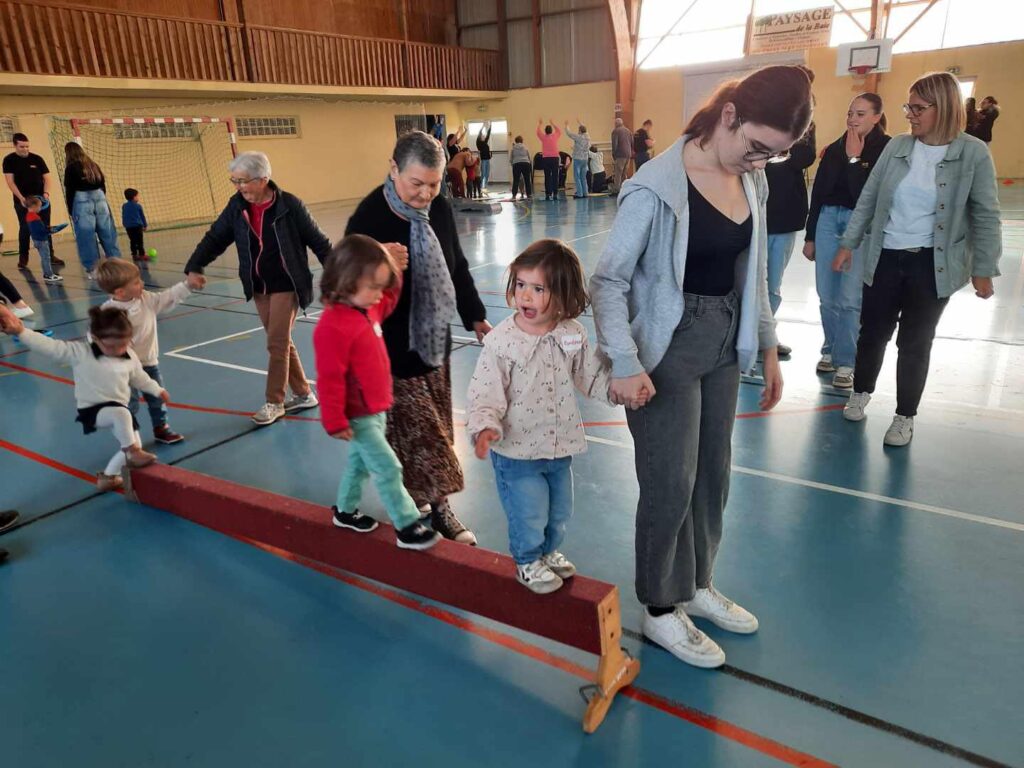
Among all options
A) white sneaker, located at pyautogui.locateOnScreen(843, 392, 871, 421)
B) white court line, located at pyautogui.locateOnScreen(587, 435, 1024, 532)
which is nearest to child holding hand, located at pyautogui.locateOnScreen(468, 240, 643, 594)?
white court line, located at pyautogui.locateOnScreen(587, 435, 1024, 532)

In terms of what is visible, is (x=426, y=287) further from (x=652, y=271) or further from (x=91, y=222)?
(x=91, y=222)

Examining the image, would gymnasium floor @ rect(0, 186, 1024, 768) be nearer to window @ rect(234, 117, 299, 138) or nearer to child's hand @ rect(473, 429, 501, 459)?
child's hand @ rect(473, 429, 501, 459)

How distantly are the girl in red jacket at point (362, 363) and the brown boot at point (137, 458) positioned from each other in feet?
4.86

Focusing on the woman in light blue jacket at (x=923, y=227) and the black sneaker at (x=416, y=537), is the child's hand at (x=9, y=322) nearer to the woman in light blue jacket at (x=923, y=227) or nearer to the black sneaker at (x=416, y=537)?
the black sneaker at (x=416, y=537)

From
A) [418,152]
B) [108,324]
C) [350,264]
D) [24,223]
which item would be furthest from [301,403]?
[24,223]

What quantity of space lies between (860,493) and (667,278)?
194 centimetres

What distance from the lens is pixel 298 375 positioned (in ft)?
14.8

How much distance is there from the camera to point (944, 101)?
10.3ft

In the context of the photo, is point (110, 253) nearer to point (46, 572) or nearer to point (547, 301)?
point (46, 572)

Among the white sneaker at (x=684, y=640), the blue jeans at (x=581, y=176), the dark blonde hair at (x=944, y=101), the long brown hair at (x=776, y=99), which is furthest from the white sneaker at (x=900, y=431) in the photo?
the blue jeans at (x=581, y=176)

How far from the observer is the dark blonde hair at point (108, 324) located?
3.39 meters

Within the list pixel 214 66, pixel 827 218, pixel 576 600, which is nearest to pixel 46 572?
pixel 576 600

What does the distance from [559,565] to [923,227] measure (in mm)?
2508

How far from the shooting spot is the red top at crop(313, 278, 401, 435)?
7.38ft
